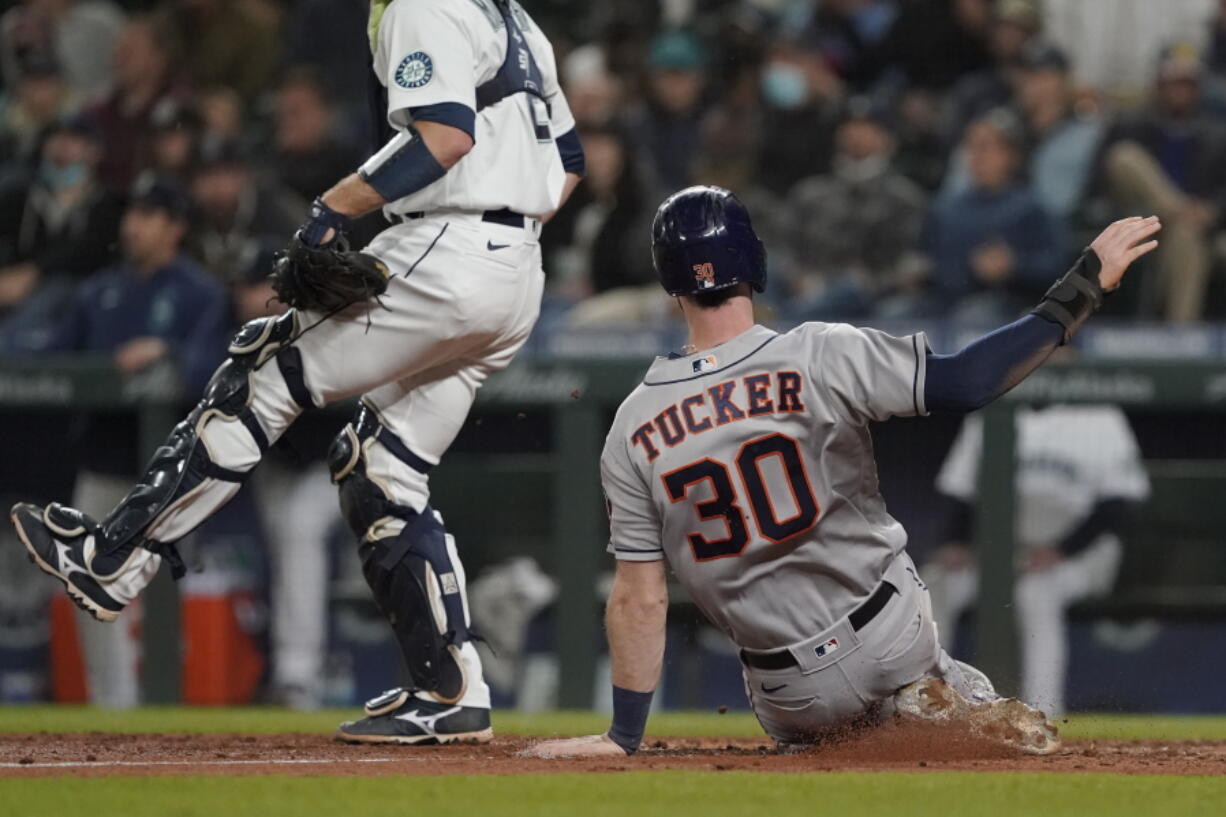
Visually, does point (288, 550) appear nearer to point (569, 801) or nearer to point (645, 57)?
point (645, 57)

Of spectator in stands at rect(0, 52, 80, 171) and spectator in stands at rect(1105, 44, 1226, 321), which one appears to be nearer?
spectator in stands at rect(1105, 44, 1226, 321)

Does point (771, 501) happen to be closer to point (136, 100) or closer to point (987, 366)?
point (987, 366)

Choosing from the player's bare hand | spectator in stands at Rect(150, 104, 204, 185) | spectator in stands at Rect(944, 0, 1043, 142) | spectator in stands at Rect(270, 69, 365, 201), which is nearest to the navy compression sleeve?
the player's bare hand

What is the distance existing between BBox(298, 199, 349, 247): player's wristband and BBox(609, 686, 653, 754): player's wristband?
1.21 metres

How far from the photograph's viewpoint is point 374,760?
391 cm

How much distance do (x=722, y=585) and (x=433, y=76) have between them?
132 centimetres

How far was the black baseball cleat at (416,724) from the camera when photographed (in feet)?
14.2

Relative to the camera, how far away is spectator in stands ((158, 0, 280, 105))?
9.80 metres

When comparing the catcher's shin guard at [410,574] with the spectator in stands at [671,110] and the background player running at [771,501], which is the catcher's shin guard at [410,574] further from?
the spectator in stands at [671,110]

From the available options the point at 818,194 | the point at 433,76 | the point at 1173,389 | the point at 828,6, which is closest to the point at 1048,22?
the point at 828,6

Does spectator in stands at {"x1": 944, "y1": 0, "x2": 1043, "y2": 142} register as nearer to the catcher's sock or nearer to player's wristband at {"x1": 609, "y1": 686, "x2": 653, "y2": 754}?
player's wristband at {"x1": 609, "y1": 686, "x2": 653, "y2": 754}

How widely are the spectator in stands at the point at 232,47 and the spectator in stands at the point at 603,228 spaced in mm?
2160

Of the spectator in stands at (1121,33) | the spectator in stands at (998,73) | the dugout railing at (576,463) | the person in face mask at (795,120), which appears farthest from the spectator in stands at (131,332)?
the spectator in stands at (1121,33)

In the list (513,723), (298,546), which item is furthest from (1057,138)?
(513,723)
